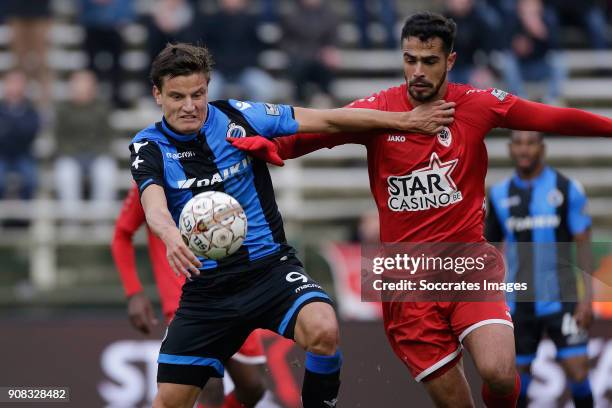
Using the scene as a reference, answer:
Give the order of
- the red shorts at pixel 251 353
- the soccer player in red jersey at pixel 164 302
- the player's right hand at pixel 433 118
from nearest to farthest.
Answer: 1. the player's right hand at pixel 433 118
2. the soccer player in red jersey at pixel 164 302
3. the red shorts at pixel 251 353

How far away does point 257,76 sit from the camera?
51.8 feet

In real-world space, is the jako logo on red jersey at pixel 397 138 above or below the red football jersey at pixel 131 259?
above

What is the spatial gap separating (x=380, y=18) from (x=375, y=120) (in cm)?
1092

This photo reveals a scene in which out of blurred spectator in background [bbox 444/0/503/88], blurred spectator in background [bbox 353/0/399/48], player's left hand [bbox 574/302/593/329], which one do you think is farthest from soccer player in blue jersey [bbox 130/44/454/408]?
blurred spectator in background [bbox 353/0/399/48]

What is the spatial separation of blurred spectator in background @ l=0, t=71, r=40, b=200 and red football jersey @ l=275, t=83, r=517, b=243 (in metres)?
8.56

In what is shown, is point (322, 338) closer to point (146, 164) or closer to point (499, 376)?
point (499, 376)

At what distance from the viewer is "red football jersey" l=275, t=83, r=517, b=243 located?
688 centimetres

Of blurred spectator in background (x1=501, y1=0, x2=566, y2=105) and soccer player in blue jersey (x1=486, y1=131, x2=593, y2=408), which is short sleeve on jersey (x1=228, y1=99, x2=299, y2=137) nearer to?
soccer player in blue jersey (x1=486, y1=131, x2=593, y2=408)

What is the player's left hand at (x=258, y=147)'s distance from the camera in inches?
262

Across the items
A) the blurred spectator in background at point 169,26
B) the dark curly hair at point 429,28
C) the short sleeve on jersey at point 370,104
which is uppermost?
the blurred spectator in background at point 169,26

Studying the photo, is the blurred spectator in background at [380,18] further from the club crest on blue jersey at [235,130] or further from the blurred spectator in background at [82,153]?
the club crest on blue jersey at [235,130]

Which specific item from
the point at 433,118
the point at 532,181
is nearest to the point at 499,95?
the point at 433,118

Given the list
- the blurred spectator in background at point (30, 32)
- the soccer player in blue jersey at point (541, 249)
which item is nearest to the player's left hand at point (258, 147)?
the soccer player in blue jersey at point (541, 249)

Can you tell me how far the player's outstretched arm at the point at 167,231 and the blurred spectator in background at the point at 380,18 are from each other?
36.5ft
